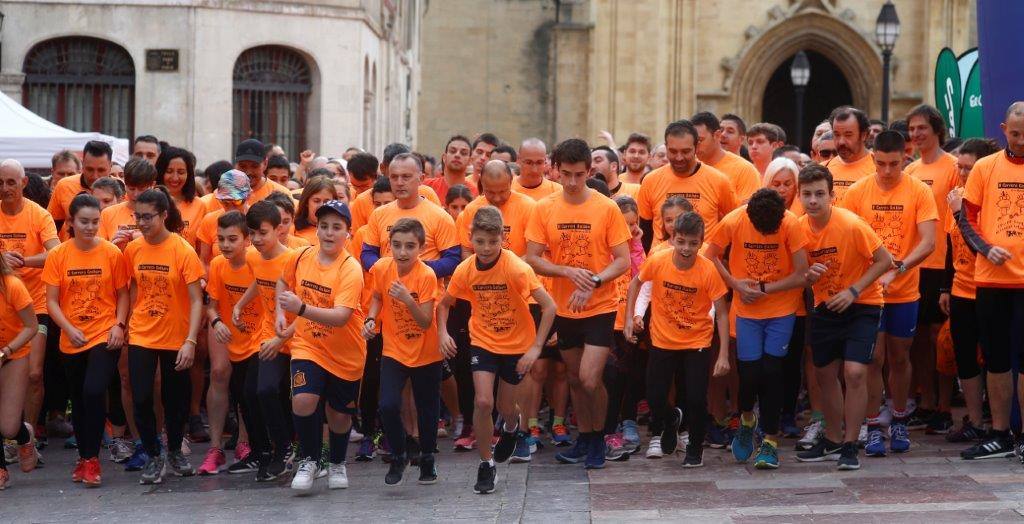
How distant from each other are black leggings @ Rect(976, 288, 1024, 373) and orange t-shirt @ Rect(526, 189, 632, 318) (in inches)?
88.6

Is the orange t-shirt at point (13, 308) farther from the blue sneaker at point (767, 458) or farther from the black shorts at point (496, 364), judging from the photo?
the blue sneaker at point (767, 458)

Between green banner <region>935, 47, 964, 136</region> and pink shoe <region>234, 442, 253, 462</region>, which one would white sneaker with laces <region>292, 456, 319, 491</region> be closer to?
pink shoe <region>234, 442, 253, 462</region>

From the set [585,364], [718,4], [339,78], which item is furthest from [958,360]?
[718,4]

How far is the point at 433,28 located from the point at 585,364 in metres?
29.3

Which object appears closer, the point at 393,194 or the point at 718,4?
the point at 393,194

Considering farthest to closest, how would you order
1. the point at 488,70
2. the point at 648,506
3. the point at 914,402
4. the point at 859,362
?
the point at 488,70 → the point at 914,402 → the point at 859,362 → the point at 648,506

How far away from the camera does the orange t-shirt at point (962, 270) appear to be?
10.3m

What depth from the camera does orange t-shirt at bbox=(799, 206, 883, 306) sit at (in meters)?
9.65

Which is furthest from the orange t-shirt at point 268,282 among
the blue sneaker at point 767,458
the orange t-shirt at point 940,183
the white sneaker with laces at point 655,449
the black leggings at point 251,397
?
the orange t-shirt at point 940,183

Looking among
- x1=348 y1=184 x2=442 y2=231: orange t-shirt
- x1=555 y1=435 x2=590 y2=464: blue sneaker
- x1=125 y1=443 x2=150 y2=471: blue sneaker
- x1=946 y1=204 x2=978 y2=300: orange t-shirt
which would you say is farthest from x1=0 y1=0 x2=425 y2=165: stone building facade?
x1=946 y1=204 x2=978 y2=300: orange t-shirt

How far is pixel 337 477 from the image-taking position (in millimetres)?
9461

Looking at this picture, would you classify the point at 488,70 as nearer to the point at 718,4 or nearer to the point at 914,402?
the point at 718,4

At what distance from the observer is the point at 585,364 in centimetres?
984

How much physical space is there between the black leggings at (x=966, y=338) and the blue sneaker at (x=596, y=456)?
2.42 metres
